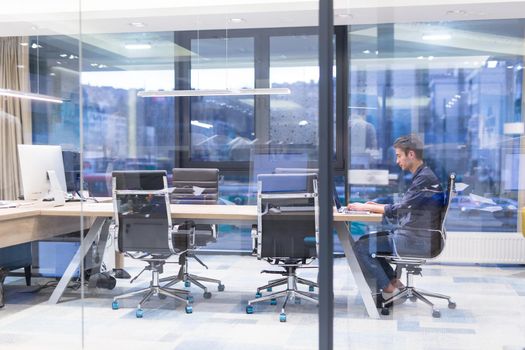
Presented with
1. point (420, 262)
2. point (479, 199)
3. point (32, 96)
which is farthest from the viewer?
point (32, 96)

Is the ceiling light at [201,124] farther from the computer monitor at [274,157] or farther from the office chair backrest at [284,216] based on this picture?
the office chair backrest at [284,216]

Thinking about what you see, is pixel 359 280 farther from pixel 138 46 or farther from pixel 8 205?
pixel 138 46

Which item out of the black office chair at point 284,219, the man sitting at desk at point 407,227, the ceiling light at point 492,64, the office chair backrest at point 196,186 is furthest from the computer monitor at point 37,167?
the ceiling light at point 492,64

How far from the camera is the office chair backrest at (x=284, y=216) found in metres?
4.17

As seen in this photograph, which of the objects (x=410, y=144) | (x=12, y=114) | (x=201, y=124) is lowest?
(x=410, y=144)

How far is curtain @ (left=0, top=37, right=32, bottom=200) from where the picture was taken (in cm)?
656

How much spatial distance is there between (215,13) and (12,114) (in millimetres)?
2858

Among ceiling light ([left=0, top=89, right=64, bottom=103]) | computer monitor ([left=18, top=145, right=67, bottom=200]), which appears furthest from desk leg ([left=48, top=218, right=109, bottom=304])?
ceiling light ([left=0, top=89, right=64, bottom=103])

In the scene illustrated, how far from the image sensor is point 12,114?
6.80 metres

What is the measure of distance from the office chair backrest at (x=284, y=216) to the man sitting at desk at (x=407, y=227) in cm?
38

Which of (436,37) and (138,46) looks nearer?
(436,37)

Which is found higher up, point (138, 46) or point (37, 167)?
point (138, 46)

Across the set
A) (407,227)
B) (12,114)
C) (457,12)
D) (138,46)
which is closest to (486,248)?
(407,227)

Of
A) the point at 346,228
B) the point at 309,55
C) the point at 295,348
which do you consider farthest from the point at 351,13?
the point at 295,348
